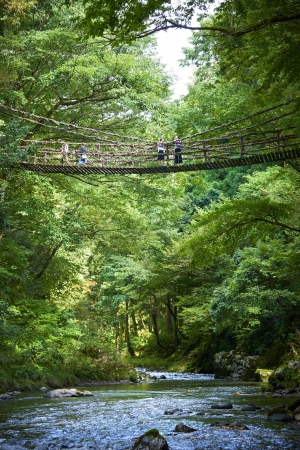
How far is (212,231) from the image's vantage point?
6.85 m

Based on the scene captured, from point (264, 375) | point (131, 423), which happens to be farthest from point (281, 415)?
point (264, 375)

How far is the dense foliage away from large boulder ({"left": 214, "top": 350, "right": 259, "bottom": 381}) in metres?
0.49

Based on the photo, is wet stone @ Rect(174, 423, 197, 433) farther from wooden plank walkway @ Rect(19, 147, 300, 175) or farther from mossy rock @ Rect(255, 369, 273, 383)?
mossy rock @ Rect(255, 369, 273, 383)

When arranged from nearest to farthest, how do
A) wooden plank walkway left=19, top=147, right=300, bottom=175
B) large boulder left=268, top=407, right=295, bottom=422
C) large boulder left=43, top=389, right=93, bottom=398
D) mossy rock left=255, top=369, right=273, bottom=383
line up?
1. large boulder left=268, top=407, right=295, bottom=422
2. wooden plank walkway left=19, top=147, right=300, bottom=175
3. large boulder left=43, top=389, right=93, bottom=398
4. mossy rock left=255, top=369, right=273, bottom=383

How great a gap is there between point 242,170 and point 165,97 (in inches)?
510

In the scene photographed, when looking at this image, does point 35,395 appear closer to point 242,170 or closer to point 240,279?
point 240,279

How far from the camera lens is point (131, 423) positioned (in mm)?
5859

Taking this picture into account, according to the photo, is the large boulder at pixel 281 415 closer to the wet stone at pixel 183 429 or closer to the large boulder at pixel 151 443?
the wet stone at pixel 183 429

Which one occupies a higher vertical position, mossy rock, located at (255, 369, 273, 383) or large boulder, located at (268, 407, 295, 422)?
mossy rock, located at (255, 369, 273, 383)

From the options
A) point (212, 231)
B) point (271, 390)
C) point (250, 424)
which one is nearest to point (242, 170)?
point (271, 390)

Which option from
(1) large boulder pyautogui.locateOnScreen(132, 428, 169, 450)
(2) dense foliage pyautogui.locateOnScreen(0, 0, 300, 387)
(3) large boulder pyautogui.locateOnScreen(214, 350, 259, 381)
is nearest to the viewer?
(1) large boulder pyautogui.locateOnScreen(132, 428, 169, 450)

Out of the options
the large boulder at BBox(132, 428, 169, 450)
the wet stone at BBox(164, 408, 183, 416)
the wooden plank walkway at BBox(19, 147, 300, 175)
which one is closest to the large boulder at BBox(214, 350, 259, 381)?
the wet stone at BBox(164, 408, 183, 416)

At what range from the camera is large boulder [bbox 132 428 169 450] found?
4.17m

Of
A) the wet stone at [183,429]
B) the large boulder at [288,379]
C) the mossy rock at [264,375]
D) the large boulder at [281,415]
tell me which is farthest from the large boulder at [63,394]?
the large boulder at [281,415]
